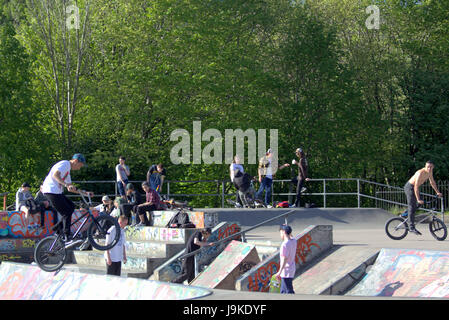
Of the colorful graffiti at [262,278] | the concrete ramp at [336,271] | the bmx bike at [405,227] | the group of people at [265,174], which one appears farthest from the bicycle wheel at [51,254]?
the group of people at [265,174]

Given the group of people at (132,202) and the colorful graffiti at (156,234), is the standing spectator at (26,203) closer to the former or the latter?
the group of people at (132,202)

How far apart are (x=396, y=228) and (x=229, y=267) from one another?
418 centimetres

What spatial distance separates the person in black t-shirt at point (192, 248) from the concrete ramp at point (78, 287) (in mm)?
3791

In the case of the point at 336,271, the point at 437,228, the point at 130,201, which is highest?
the point at 130,201

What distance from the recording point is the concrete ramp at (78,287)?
26.2ft

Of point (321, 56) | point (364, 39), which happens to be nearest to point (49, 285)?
point (321, 56)

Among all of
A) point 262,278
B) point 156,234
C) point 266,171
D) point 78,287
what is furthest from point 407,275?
point 266,171

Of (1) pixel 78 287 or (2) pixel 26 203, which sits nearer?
(1) pixel 78 287

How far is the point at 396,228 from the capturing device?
15.0 m

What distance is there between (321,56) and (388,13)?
21.3ft

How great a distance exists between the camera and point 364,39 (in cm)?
3888

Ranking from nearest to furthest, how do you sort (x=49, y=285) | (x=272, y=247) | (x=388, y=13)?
(x=49, y=285) → (x=272, y=247) → (x=388, y=13)

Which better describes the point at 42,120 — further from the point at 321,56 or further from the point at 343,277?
the point at 343,277

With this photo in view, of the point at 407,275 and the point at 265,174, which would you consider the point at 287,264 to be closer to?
the point at 407,275
